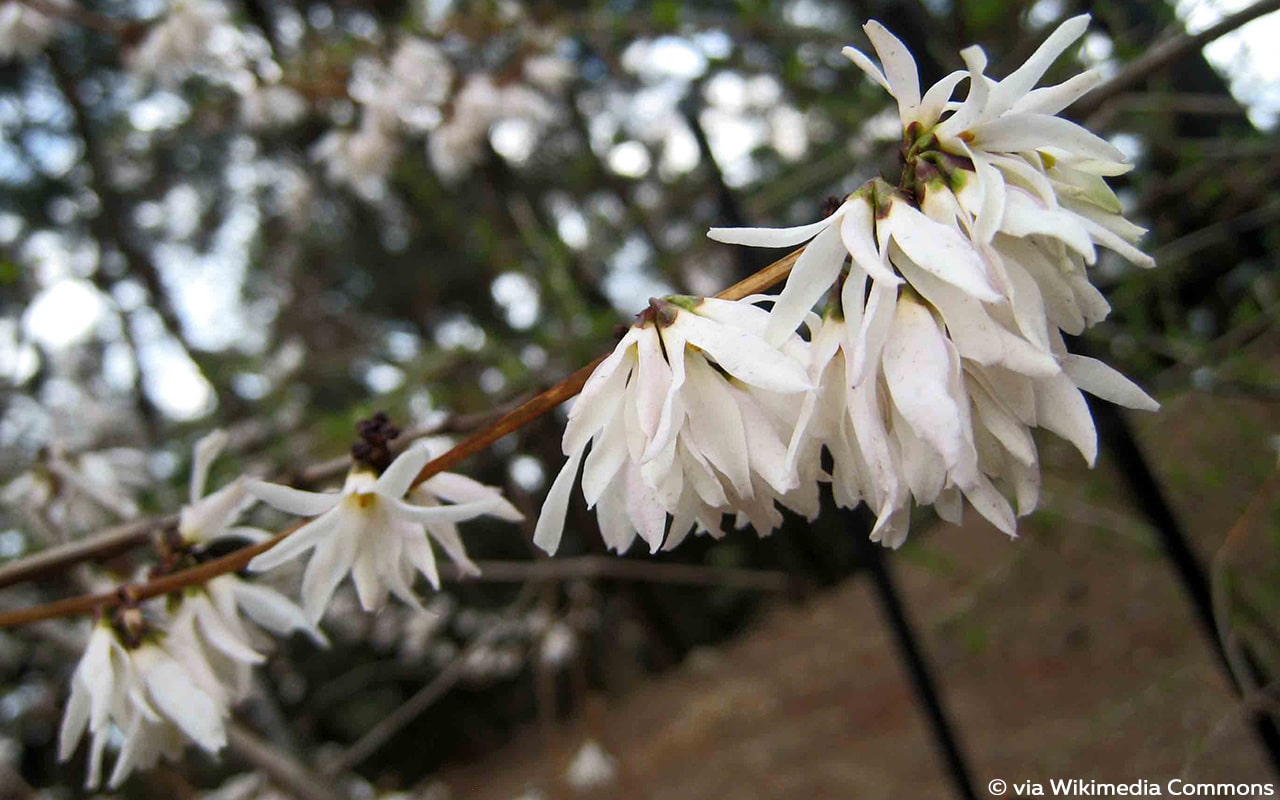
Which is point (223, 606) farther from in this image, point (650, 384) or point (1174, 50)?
point (1174, 50)

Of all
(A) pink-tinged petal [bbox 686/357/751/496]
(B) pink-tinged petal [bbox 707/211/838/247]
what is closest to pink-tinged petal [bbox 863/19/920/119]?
(B) pink-tinged petal [bbox 707/211/838/247]

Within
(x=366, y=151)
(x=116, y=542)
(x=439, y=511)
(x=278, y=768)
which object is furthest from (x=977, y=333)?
(x=366, y=151)

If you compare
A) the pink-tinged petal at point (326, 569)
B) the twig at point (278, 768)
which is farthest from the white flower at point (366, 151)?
the pink-tinged petal at point (326, 569)

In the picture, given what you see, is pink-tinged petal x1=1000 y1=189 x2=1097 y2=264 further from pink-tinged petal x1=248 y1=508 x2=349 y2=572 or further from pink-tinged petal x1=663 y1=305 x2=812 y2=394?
pink-tinged petal x1=248 y1=508 x2=349 y2=572

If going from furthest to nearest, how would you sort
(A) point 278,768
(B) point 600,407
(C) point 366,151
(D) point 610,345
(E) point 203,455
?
(C) point 366,151, (D) point 610,345, (A) point 278,768, (E) point 203,455, (B) point 600,407

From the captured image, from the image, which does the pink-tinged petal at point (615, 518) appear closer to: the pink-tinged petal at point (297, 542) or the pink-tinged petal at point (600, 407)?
the pink-tinged petal at point (600, 407)
